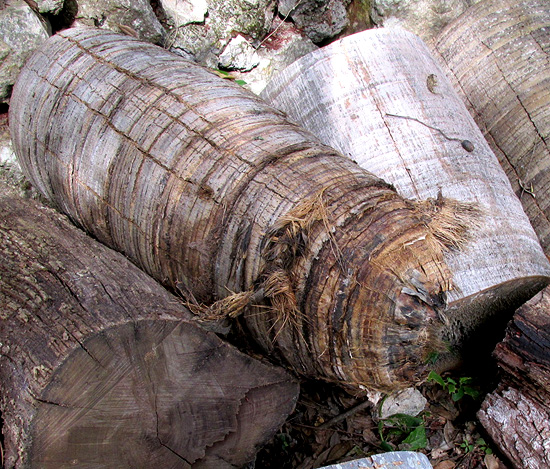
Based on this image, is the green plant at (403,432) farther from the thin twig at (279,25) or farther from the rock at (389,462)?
the thin twig at (279,25)

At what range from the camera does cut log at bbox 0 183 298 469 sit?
1.50m

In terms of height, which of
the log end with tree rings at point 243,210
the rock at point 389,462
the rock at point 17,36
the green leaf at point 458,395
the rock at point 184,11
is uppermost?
the rock at point 184,11

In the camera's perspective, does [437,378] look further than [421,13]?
No

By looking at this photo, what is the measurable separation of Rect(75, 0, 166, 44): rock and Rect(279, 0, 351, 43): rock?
1.29 m

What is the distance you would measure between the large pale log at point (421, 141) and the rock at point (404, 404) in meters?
0.35

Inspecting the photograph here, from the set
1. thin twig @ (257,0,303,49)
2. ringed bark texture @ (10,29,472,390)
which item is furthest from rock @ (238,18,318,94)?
ringed bark texture @ (10,29,472,390)

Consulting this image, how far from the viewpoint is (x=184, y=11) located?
13.5 feet

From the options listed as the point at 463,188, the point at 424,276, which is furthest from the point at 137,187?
the point at 463,188

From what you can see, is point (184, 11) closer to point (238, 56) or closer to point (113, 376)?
point (238, 56)

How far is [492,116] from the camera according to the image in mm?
3240

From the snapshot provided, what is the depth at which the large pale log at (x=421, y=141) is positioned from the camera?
8.03 ft

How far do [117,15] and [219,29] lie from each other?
88cm

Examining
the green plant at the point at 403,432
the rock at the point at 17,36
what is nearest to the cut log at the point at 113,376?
the green plant at the point at 403,432

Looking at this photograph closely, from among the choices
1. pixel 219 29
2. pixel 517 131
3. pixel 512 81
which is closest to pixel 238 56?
pixel 219 29
